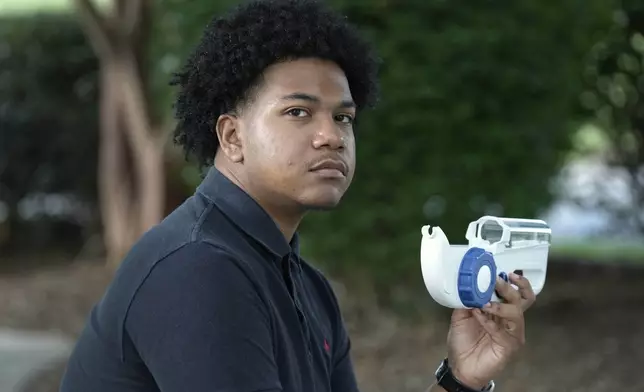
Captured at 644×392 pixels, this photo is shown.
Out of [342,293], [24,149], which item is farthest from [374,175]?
[24,149]

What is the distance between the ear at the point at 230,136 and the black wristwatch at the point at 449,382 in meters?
0.79

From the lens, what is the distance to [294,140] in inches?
77.9

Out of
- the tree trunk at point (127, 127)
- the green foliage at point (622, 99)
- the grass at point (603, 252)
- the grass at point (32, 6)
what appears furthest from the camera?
the grass at point (32, 6)

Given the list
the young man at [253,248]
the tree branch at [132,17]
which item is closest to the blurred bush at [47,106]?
the tree branch at [132,17]

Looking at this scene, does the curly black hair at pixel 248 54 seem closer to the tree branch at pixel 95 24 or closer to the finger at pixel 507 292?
the finger at pixel 507 292

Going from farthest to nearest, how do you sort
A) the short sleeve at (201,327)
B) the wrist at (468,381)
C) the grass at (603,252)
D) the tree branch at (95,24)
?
the grass at (603,252)
the tree branch at (95,24)
the wrist at (468,381)
the short sleeve at (201,327)

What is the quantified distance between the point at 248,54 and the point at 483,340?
92 centimetres

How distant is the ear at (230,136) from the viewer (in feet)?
6.70

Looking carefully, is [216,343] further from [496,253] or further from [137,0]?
[137,0]

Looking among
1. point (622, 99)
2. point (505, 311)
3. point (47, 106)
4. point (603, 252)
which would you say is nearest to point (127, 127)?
point (47, 106)

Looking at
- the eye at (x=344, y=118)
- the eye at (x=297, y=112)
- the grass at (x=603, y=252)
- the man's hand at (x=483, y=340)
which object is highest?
the grass at (x=603, y=252)

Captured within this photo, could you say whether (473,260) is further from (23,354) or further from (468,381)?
(23,354)

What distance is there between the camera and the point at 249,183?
6.59 feet

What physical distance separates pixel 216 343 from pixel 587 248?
7.99 meters
